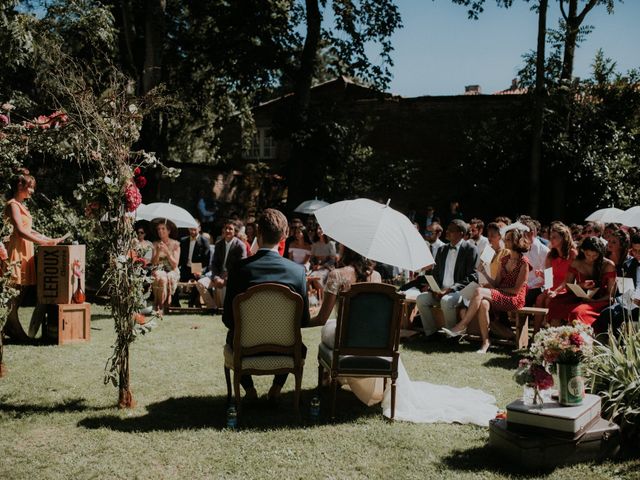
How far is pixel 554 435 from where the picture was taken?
463 centimetres

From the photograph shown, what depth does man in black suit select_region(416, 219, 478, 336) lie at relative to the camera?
9.44m

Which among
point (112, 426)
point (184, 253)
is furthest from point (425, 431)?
point (184, 253)

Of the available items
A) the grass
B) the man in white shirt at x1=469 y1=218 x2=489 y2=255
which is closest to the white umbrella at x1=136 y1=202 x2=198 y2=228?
the grass

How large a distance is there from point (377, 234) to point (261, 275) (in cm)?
128

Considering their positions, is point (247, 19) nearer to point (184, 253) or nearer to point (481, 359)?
point (184, 253)

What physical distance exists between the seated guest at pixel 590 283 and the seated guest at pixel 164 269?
A: 260 inches

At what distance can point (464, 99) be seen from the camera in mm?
24531

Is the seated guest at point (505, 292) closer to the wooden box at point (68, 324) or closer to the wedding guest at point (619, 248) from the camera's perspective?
the wedding guest at point (619, 248)

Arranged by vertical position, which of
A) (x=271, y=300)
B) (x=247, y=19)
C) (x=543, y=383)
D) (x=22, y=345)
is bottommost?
(x=22, y=345)

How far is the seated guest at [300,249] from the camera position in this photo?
500 inches

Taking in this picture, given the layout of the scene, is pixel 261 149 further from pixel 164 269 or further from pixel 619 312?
pixel 619 312

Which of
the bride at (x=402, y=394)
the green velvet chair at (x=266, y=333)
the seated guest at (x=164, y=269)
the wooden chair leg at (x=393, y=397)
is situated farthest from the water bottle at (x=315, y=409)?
the seated guest at (x=164, y=269)

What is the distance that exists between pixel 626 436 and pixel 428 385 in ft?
6.70

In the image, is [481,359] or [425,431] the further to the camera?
[481,359]
